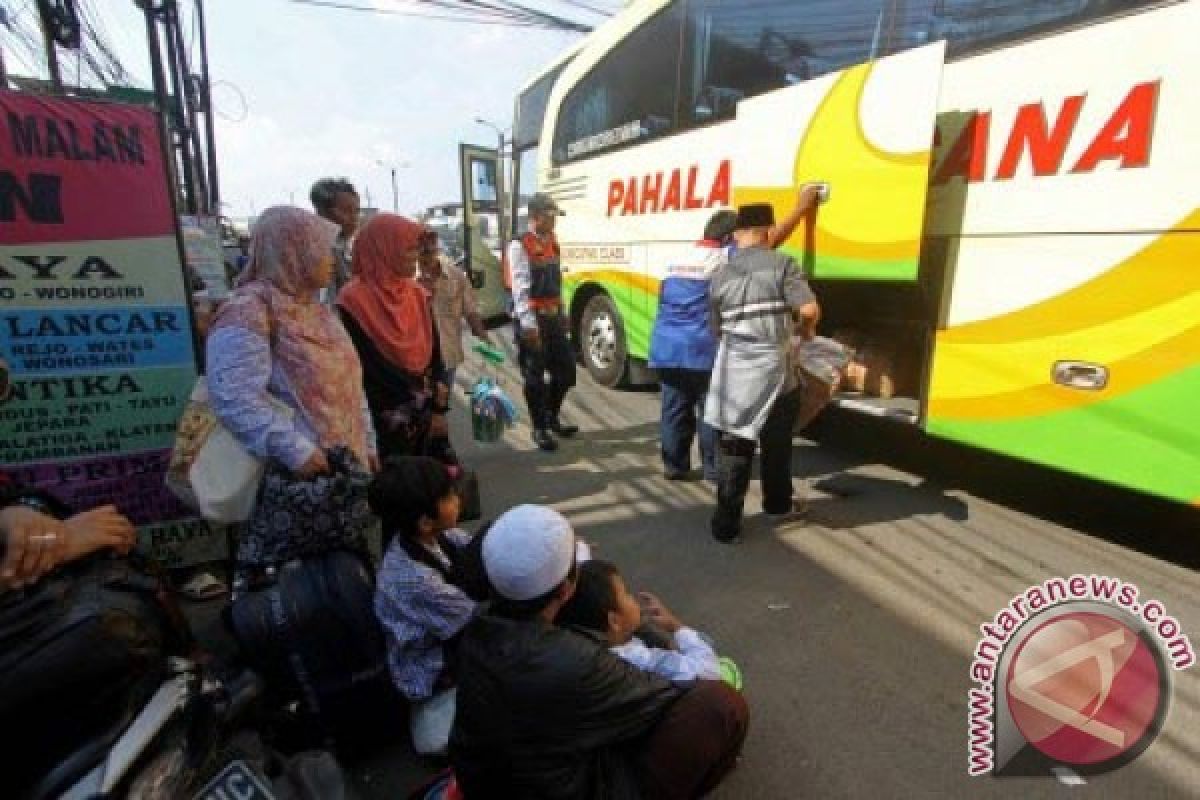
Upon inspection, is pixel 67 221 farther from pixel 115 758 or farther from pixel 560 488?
pixel 560 488

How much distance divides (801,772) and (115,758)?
1710mm

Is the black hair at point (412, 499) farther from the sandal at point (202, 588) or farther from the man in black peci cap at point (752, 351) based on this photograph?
the man in black peci cap at point (752, 351)

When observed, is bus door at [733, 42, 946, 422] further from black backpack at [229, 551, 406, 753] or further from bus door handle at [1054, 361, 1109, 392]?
black backpack at [229, 551, 406, 753]

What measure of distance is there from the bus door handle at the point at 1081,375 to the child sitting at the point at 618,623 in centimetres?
218

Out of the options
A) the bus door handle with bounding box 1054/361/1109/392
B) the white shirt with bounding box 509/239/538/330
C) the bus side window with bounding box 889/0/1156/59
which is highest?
the bus side window with bounding box 889/0/1156/59

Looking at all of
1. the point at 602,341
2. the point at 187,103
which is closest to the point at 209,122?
the point at 187,103

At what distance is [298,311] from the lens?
85.6 inches

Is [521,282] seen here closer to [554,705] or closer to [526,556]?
[526,556]

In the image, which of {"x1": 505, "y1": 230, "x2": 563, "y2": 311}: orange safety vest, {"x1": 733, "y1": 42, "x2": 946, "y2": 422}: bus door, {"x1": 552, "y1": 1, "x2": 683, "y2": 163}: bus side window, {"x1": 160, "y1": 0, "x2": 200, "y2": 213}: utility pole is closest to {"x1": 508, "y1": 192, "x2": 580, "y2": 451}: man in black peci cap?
{"x1": 505, "y1": 230, "x2": 563, "y2": 311}: orange safety vest

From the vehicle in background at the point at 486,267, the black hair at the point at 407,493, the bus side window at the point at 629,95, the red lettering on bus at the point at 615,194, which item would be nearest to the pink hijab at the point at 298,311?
the black hair at the point at 407,493

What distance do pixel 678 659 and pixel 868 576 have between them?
159 cm

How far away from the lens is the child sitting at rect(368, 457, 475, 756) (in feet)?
6.38

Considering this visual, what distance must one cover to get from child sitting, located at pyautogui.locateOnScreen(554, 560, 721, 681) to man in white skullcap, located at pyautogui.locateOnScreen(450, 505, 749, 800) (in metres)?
0.08

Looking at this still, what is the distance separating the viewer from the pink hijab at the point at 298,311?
83.2 inches
